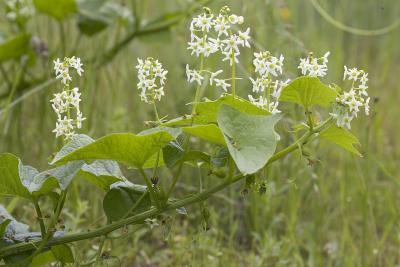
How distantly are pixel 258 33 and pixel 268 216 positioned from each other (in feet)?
2.36

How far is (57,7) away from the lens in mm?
2348

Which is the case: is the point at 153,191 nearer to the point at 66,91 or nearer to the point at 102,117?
the point at 66,91

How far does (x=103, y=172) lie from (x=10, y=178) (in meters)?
0.14

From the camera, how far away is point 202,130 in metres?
0.98

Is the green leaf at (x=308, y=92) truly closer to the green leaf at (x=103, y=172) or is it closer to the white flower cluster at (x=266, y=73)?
the white flower cluster at (x=266, y=73)

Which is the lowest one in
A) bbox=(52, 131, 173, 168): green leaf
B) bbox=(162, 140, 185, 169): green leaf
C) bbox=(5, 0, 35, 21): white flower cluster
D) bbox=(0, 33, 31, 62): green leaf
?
bbox=(162, 140, 185, 169): green leaf

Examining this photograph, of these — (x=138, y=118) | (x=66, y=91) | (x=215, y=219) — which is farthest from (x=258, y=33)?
(x=66, y=91)

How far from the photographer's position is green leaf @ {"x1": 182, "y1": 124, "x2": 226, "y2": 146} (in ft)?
3.18

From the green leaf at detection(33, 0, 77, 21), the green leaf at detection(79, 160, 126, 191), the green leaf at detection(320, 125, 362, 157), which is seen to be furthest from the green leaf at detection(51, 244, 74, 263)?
the green leaf at detection(33, 0, 77, 21)

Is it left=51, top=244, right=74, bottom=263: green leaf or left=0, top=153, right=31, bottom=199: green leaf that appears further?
left=51, top=244, right=74, bottom=263: green leaf

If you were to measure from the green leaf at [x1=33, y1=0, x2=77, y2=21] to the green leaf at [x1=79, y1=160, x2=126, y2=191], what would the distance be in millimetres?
1278

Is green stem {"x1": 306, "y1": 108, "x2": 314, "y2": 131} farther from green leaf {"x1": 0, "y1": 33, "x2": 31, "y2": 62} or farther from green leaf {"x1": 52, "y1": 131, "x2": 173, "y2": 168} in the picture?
green leaf {"x1": 0, "y1": 33, "x2": 31, "y2": 62}

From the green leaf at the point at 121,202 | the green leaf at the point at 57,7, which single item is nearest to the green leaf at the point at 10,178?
the green leaf at the point at 121,202

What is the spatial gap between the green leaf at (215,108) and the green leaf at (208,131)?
1.7 inches
